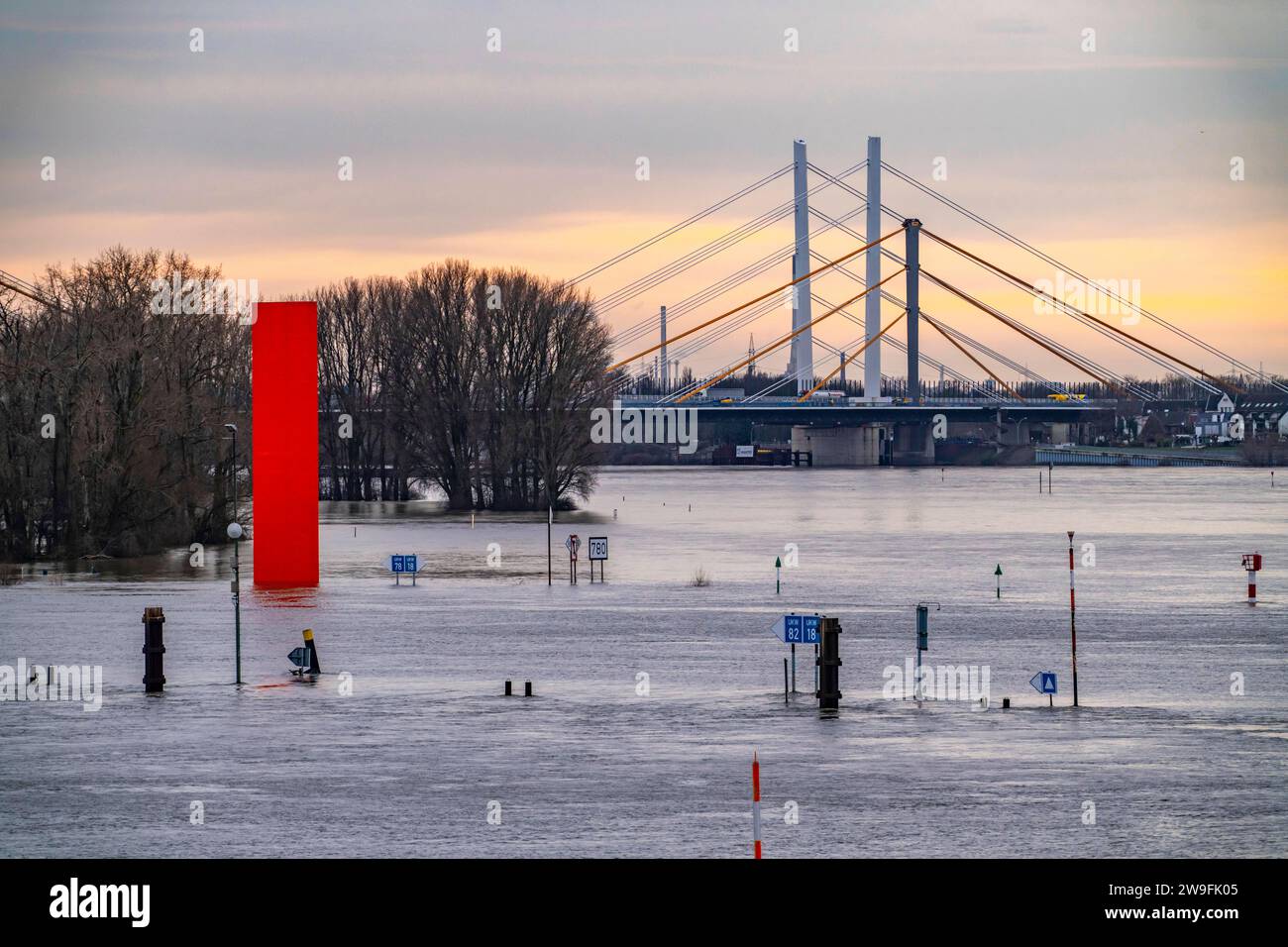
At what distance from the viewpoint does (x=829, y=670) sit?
30281 millimetres

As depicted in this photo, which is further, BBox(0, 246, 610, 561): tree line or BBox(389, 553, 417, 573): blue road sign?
BBox(0, 246, 610, 561): tree line

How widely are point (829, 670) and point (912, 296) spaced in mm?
146031

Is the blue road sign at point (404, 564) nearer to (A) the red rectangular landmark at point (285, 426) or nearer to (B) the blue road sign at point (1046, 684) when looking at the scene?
(A) the red rectangular landmark at point (285, 426)

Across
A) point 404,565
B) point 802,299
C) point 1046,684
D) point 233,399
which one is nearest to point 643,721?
point 1046,684

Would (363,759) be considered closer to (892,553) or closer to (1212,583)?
(1212,583)

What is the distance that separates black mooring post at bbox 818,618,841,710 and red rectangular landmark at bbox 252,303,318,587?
27.5m

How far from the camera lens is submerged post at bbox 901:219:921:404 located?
16988cm

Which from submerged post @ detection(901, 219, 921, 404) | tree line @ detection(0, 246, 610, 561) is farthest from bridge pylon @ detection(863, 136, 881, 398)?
tree line @ detection(0, 246, 610, 561)

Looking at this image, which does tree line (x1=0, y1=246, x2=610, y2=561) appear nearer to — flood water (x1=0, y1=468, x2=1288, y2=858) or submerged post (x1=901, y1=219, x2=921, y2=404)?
flood water (x1=0, y1=468, x2=1288, y2=858)

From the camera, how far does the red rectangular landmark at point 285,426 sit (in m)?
54.7

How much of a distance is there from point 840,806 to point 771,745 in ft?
14.1
